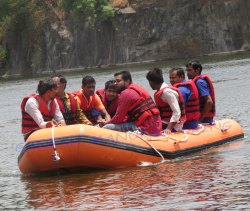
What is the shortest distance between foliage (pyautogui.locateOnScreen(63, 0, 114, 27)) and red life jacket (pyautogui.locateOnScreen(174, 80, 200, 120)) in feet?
180

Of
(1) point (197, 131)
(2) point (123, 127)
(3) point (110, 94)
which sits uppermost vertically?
(3) point (110, 94)

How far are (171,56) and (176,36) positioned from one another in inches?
81.3

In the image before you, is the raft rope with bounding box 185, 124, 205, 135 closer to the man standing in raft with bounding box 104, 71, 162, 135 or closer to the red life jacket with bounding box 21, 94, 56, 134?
the man standing in raft with bounding box 104, 71, 162, 135

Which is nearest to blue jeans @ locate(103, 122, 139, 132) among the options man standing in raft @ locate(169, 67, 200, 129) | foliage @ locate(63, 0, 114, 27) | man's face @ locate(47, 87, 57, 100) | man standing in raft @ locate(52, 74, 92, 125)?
man standing in raft @ locate(52, 74, 92, 125)

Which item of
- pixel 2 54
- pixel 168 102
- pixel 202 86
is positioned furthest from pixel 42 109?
pixel 2 54

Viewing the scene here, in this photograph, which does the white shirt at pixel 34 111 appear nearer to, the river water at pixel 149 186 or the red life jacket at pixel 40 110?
the red life jacket at pixel 40 110

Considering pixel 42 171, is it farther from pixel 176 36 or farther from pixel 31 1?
pixel 31 1

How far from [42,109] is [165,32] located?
55691mm

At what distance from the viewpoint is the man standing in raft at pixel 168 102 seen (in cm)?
1296

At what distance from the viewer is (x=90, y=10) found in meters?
70.1

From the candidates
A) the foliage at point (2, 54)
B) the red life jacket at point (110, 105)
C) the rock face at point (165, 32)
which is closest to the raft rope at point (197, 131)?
the red life jacket at point (110, 105)

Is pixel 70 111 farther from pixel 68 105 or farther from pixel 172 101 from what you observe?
pixel 172 101

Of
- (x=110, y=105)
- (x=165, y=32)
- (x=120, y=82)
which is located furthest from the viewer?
(x=165, y=32)

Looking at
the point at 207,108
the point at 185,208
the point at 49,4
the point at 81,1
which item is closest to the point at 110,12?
the point at 81,1
